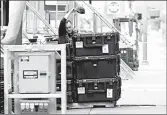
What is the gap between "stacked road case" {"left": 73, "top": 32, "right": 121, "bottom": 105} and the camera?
7.37 metres

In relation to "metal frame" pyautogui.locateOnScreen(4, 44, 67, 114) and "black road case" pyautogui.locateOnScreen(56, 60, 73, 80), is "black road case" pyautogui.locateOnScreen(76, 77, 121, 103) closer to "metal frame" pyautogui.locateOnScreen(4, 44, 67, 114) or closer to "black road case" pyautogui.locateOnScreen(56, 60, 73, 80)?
"black road case" pyautogui.locateOnScreen(56, 60, 73, 80)

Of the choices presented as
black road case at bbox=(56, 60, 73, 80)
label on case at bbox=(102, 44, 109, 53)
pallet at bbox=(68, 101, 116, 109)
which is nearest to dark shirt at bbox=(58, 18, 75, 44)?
black road case at bbox=(56, 60, 73, 80)

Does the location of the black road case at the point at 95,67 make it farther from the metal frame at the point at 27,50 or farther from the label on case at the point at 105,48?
the metal frame at the point at 27,50

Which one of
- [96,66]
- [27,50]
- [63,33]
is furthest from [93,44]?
[27,50]

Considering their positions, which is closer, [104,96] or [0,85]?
[0,85]

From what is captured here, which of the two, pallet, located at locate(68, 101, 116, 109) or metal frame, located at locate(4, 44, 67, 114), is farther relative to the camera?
pallet, located at locate(68, 101, 116, 109)

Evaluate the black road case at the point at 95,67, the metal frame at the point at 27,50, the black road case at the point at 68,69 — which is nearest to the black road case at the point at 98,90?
the black road case at the point at 95,67

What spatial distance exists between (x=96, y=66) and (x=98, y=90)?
17.8 inches

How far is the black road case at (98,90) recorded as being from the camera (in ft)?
24.3

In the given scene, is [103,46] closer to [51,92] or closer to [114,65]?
[114,65]

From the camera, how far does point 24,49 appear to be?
6172 mm

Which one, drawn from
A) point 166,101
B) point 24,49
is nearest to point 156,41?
point 166,101

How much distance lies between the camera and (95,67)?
7387 millimetres

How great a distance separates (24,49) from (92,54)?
1640mm
